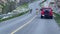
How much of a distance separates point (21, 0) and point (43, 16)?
91779 mm

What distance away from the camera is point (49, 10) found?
4372 cm

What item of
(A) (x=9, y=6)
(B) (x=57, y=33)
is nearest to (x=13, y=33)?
(B) (x=57, y=33)

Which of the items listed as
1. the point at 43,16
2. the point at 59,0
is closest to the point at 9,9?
the point at 59,0

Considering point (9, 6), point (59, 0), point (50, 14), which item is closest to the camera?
point (50, 14)

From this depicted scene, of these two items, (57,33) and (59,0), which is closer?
(57,33)

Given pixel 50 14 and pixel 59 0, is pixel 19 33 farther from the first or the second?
pixel 59 0

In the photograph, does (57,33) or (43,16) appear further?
(43,16)

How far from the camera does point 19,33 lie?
659 inches

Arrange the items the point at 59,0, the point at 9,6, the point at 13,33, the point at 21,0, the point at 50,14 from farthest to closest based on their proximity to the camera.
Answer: the point at 21,0
the point at 59,0
the point at 9,6
the point at 50,14
the point at 13,33

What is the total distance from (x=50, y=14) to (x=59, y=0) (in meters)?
53.9

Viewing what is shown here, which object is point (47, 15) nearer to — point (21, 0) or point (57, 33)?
point (57, 33)

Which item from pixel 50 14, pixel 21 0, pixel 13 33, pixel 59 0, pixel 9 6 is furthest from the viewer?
pixel 21 0

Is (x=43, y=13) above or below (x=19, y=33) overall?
below

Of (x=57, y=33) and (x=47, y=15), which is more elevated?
(x=57, y=33)
